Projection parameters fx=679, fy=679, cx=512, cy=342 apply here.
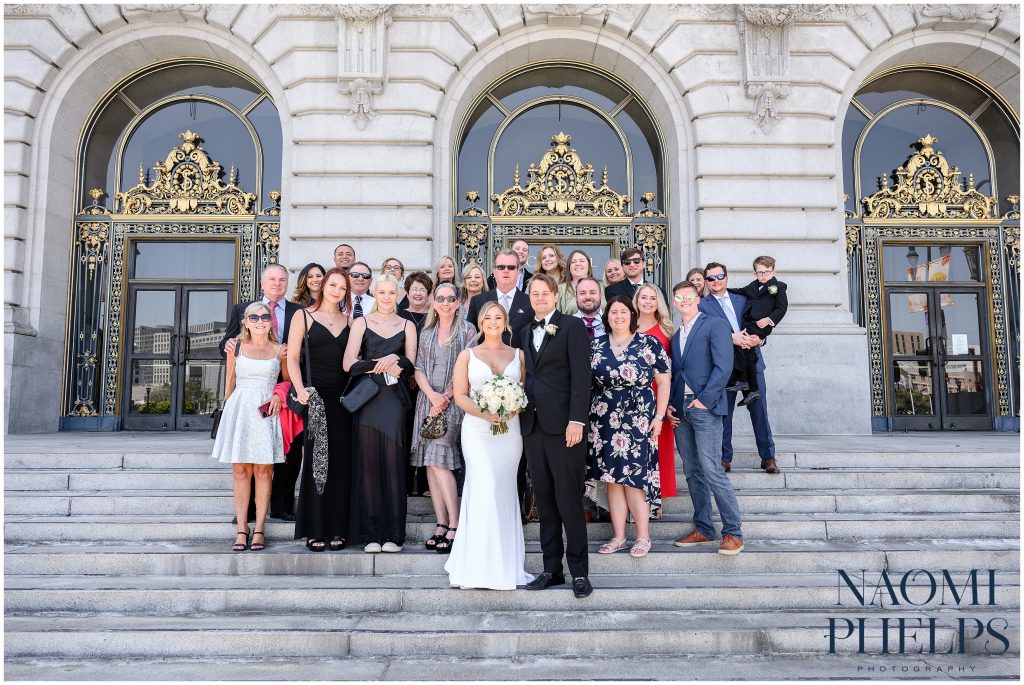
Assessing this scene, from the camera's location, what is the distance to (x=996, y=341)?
12.9 meters

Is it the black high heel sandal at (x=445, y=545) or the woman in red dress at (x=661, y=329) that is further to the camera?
the woman in red dress at (x=661, y=329)

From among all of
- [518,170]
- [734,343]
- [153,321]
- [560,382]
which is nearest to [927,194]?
[518,170]

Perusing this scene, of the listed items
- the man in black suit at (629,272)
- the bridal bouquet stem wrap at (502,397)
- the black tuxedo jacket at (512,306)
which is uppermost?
the man in black suit at (629,272)

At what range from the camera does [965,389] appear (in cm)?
1284

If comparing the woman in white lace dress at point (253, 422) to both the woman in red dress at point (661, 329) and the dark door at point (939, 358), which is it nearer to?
the woman in red dress at point (661, 329)

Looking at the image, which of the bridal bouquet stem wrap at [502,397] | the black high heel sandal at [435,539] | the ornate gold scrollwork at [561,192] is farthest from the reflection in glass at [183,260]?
the bridal bouquet stem wrap at [502,397]

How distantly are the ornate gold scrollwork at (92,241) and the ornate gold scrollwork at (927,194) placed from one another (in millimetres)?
14365

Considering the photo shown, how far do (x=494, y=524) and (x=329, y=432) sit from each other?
174 centimetres

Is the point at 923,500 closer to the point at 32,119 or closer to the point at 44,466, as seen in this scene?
the point at 44,466

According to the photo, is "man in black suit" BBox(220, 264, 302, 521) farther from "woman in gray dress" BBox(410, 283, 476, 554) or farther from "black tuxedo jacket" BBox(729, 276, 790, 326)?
"black tuxedo jacket" BBox(729, 276, 790, 326)

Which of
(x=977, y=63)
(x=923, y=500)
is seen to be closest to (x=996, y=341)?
(x=977, y=63)

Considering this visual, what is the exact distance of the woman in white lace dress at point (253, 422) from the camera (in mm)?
5578

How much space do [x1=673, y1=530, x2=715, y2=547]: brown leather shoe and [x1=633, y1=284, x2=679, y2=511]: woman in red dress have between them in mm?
429

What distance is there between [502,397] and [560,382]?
46 cm
